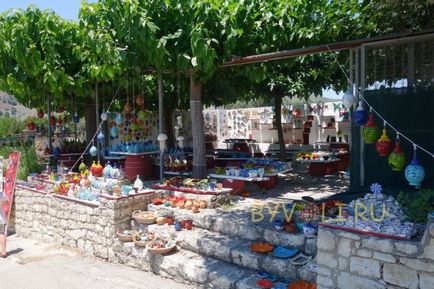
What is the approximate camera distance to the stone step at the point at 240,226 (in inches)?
221

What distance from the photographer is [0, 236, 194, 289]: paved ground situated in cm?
632

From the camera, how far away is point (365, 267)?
14.4ft

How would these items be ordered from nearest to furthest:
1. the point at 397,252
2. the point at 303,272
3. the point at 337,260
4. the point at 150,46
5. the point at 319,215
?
the point at 397,252
the point at 337,260
the point at 303,272
the point at 319,215
the point at 150,46

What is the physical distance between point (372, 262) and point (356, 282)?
315 mm

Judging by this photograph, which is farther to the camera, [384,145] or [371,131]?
[371,131]

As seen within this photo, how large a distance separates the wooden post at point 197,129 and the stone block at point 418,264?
16.5 ft

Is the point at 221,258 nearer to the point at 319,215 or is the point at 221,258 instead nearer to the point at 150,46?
the point at 319,215

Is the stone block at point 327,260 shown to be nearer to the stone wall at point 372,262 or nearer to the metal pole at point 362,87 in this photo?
the stone wall at point 372,262

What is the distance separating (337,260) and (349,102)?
103 inches

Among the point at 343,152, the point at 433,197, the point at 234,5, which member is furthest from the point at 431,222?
the point at 343,152

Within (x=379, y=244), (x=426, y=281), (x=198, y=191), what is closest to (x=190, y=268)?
(x=198, y=191)

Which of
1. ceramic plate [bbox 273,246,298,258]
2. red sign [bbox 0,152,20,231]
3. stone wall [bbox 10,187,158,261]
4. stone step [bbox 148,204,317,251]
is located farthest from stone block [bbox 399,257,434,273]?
red sign [bbox 0,152,20,231]

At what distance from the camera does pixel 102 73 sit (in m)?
8.41

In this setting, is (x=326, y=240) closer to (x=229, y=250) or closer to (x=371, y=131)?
(x=229, y=250)
